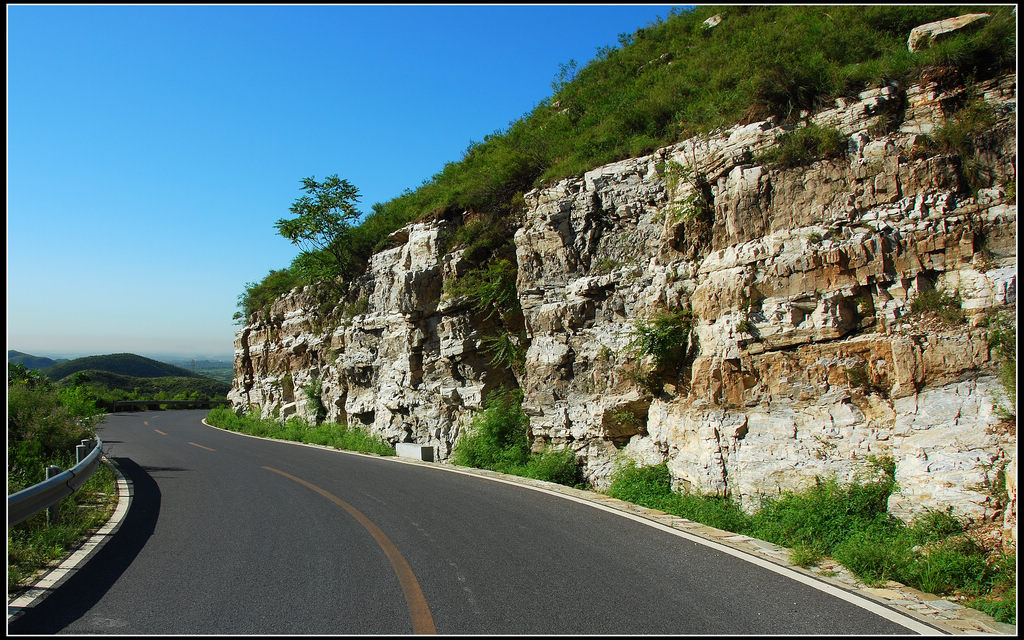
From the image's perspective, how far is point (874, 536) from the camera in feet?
23.6

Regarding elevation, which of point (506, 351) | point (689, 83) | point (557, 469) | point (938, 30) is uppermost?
point (689, 83)

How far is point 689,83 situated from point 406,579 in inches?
→ 522

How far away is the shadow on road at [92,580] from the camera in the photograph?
501 cm

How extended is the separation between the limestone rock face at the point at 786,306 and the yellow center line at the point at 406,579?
542 centimetres

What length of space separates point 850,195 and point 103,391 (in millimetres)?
50939

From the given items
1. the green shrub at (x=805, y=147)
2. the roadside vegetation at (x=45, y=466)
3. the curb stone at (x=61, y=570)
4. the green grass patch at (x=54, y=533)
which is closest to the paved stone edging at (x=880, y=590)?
the green shrub at (x=805, y=147)

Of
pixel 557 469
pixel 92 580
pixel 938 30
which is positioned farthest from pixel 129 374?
pixel 938 30

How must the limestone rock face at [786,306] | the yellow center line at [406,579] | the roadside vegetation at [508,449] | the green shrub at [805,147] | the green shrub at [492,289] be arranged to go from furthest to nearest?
the green shrub at [492,289] < the roadside vegetation at [508,449] < the green shrub at [805,147] < the limestone rock face at [786,306] < the yellow center line at [406,579]

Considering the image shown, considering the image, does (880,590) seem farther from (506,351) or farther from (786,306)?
(506,351)

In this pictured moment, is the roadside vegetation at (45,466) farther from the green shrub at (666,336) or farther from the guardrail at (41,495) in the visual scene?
the green shrub at (666,336)

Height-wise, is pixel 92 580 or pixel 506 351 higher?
pixel 506 351

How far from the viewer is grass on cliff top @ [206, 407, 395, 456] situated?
63.6 ft

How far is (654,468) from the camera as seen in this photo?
37.3 feet

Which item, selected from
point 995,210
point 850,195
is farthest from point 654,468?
point 995,210
